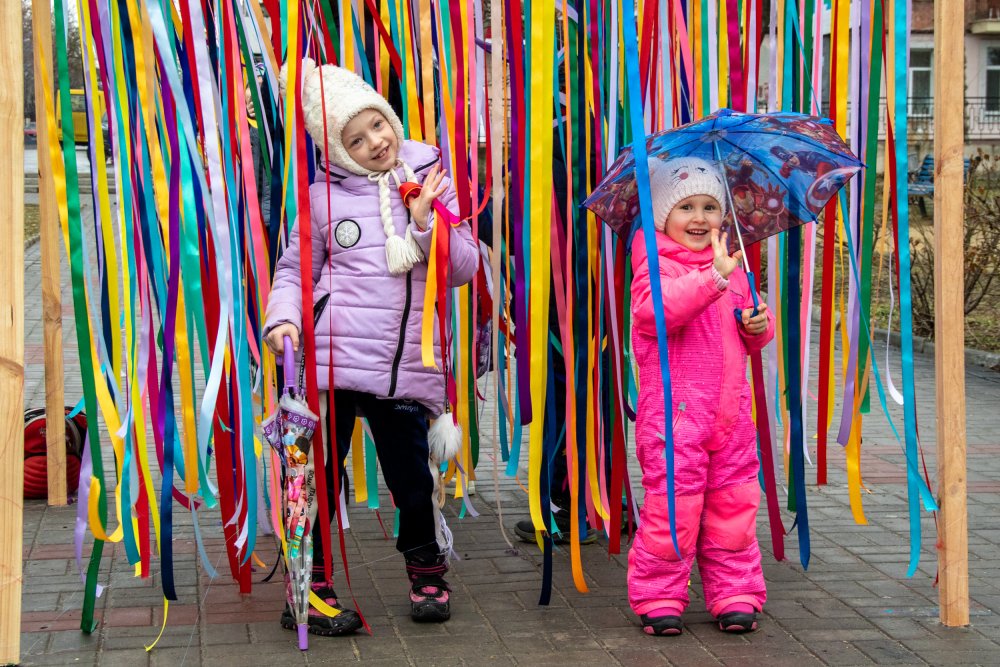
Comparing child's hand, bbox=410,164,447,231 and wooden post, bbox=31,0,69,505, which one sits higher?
child's hand, bbox=410,164,447,231

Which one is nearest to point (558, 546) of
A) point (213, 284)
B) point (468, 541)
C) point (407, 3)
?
point (468, 541)

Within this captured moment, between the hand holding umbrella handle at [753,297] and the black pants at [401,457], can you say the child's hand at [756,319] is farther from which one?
the black pants at [401,457]

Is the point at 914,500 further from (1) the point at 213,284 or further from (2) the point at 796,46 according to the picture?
(1) the point at 213,284

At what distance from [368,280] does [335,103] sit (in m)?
0.46

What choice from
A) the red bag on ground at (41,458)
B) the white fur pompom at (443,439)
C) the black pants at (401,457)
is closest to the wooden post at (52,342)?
the red bag on ground at (41,458)

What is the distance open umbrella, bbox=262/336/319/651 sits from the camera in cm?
324

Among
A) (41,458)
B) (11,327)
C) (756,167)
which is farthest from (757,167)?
(41,458)

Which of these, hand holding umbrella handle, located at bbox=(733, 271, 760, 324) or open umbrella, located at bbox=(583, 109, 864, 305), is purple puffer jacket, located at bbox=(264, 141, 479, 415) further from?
hand holding umbrella handle, located at bbox=(733, 271, 760, 324)

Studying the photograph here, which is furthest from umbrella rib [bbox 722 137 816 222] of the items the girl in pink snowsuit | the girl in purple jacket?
the girl in purple jacket

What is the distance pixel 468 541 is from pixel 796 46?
1.94m

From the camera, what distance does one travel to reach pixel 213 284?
11.2ft

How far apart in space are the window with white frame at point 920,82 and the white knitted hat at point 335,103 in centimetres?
3589

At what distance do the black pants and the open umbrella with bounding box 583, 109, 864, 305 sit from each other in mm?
778

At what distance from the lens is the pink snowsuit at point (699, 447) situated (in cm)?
335
